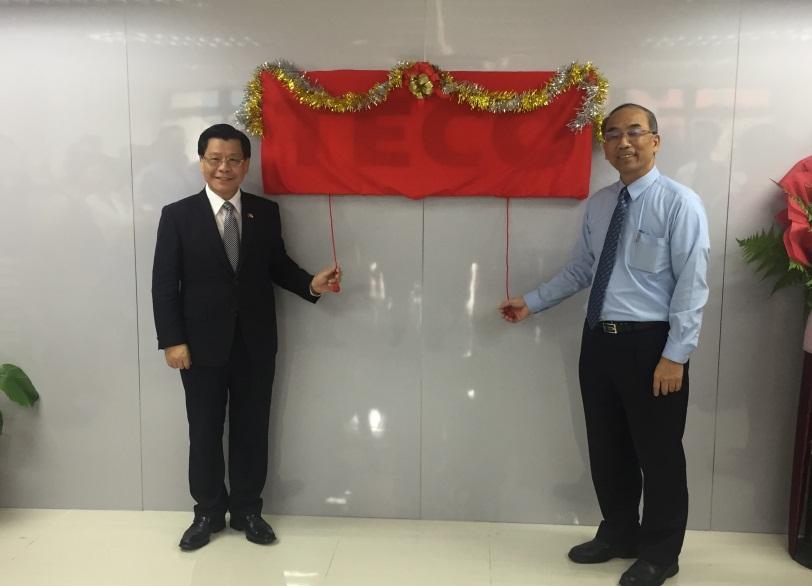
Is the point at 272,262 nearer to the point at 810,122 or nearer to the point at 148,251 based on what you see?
the point at 148,251

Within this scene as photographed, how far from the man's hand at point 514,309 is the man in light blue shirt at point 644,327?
0.27m

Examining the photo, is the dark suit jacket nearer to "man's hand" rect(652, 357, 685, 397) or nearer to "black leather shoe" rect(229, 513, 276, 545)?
"black leather shoe" rect(229, 513, 276, 545)

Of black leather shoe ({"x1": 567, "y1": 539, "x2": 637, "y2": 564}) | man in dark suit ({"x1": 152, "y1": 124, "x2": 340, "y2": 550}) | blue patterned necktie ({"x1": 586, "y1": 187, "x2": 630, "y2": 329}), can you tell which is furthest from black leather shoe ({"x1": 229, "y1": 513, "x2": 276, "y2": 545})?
blue patterned necktie ({"x1": 586, "y1": 187, "x2": 630, "y2": 329})

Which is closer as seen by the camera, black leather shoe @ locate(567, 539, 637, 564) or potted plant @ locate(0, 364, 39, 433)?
black leather shoe @ locate(567, 539, 637, 564)

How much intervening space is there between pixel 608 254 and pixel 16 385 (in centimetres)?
258

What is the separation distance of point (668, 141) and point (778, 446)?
1.43 m

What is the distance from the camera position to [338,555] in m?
2.84

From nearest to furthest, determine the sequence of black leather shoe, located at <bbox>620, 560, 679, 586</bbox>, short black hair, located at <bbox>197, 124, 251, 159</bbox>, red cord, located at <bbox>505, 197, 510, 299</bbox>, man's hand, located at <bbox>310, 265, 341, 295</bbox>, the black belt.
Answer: the black belt
black leather shoe, located at <bbox>620, 560, 679, 586</bbox>
short black hair, located at <bbox>197, 124, 251, 159</bbox>
man's hand, located at <bbox>310, 265, 341, 295</bbox>
red cord, located at <bbox>505, 197, 510, 299</bbox>

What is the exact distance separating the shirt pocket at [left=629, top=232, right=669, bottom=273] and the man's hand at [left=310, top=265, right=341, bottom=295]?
46.5 inches

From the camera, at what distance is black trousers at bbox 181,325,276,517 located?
9.41 ft

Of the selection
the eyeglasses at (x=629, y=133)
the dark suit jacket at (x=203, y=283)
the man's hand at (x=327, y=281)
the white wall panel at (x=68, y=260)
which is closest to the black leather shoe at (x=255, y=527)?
the white wall panel at (x=68, y=260)

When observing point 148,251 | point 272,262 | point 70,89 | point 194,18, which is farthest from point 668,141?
point 70,89

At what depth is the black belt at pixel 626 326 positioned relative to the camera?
97.7 inches

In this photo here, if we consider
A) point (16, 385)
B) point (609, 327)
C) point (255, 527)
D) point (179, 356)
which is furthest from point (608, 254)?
point (16, 385)
